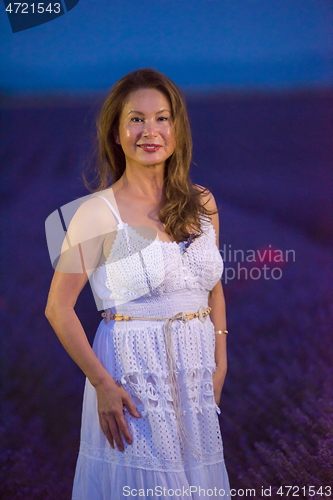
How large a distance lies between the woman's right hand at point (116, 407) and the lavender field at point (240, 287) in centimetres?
86

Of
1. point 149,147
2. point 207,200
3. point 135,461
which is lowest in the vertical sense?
point 135,461

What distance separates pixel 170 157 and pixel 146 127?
190 mm

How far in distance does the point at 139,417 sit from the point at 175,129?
0.94m

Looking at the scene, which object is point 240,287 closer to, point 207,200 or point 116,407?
point 207,200

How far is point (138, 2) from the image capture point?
2406 mm

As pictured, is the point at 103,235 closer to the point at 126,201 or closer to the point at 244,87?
the point at 126,201

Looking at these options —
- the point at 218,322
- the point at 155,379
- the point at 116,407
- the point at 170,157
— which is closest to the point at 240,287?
the point at 218,322

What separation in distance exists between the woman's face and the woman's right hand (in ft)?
2.40

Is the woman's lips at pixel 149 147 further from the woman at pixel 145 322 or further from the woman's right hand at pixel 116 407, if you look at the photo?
the woman's right hand at pixel 116 407

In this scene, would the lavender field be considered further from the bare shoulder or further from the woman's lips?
the woman's lips

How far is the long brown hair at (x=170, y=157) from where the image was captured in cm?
194

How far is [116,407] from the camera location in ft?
5.80

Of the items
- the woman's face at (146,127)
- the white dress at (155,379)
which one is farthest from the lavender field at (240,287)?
the white dress at (155,379)

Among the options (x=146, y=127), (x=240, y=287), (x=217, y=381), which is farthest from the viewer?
(x=240, y=287)
